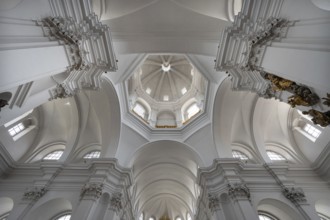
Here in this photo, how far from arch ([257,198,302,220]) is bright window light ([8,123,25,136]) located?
14.6 metres

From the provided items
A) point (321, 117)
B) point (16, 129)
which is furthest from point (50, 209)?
point (321, 117)

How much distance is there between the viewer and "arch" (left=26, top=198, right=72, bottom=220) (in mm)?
9312

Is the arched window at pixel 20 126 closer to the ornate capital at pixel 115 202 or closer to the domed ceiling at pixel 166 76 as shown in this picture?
the ornate capital at pixel 115 202

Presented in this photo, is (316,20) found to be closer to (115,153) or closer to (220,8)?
(220,8)

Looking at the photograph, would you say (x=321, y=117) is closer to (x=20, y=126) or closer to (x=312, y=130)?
(x=312, y=130)

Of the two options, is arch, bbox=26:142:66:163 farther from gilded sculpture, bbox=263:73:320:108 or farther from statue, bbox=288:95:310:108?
statue, bbox=288:95:310:108

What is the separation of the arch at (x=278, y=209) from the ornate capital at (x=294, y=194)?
42cm

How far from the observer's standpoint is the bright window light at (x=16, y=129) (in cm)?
1195

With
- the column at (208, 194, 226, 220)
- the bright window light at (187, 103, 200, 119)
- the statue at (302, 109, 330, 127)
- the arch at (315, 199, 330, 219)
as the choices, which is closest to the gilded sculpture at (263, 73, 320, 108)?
the statue at (302, 109, 330, 127)

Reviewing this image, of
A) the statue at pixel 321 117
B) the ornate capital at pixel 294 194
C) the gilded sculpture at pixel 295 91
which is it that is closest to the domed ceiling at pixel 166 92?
the ornate capital at pixel 294 194

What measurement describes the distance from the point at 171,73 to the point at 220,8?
48.0 feet

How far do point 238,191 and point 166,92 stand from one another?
1405 cm

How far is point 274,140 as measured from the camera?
46.5 feet

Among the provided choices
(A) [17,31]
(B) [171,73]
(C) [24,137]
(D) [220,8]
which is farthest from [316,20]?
(B) [171,73]
